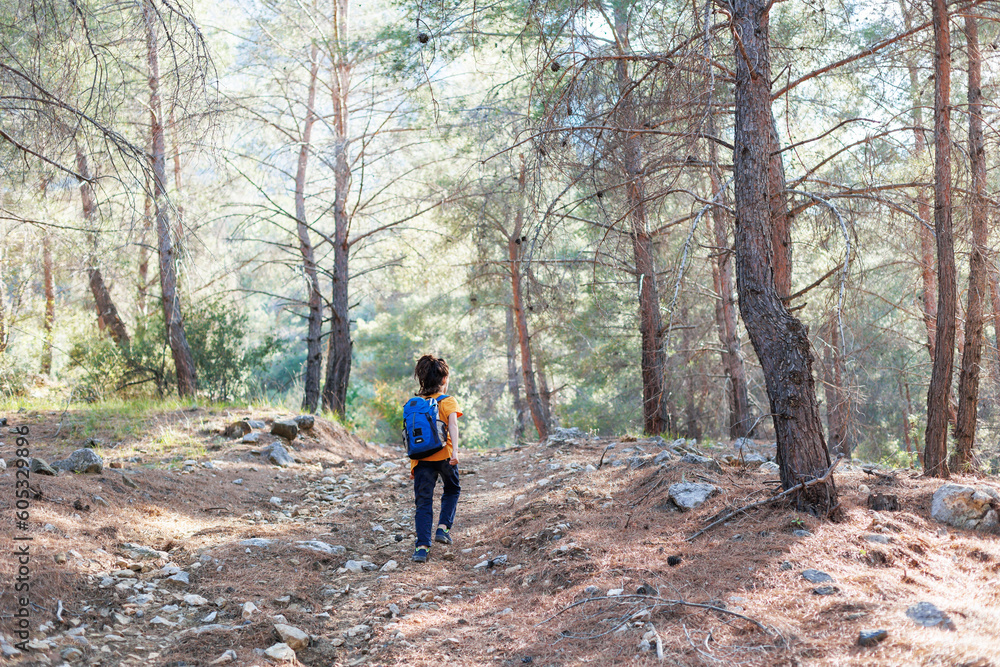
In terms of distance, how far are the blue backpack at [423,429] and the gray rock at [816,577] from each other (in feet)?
8.13

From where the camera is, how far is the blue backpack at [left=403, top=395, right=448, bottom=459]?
4809 mm

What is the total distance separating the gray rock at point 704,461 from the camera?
595 centimetres

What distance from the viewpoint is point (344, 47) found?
1067cm

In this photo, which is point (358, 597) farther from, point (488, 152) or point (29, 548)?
point (488, 152)

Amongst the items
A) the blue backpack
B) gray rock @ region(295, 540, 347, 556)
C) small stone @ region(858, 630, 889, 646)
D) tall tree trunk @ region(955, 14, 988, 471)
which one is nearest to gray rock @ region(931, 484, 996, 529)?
tall tree trunk @ region(955, 14, 988, 471)

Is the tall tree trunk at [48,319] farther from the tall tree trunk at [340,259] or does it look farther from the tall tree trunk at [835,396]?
the tall tree trunk at [835,396]

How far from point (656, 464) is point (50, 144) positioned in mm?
5546

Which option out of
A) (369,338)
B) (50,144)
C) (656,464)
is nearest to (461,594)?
(656,464)

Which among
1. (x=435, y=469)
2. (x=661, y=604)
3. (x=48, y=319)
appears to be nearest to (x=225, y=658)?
(x=661, y=604)

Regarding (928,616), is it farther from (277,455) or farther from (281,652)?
(277,455)

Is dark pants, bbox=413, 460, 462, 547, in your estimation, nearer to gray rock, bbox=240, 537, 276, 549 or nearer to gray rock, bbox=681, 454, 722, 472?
gray rock, bbox=240, 537, 276, 549

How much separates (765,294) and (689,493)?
5.19 feet

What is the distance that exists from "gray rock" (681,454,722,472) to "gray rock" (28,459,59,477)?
517cm

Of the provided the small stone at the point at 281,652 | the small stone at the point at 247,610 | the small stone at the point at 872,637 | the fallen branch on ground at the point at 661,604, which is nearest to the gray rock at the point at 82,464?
the small stone at the point at 247,610
